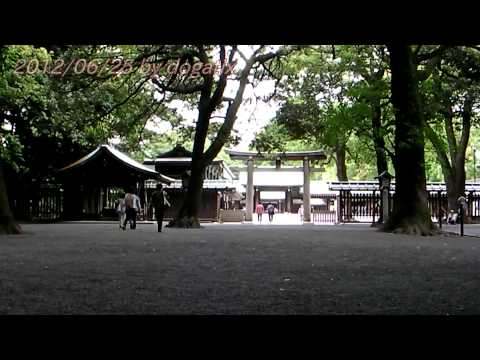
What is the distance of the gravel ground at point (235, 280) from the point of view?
5.91 metres

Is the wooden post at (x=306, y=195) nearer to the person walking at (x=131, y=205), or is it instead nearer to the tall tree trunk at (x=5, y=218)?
the person walking at (x=131, y=205)

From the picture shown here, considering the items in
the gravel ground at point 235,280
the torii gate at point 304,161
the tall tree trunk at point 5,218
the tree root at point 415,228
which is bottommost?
the gravel ground at point 235,280

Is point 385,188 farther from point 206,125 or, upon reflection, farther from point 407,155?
point 206,125

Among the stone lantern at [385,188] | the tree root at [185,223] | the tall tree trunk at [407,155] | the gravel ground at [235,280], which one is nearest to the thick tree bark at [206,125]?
the tree root at [185,223]

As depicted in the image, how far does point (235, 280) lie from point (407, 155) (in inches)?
552

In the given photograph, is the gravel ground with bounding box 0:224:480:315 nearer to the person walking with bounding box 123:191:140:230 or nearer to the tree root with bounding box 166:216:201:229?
the person walking with bounding box 123:191:140:230

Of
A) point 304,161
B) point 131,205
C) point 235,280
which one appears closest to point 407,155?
point 131,205

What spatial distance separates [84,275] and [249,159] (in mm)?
32447

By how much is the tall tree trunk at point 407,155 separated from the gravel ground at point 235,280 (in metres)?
6.28

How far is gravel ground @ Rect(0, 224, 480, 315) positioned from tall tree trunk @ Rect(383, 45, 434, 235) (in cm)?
628

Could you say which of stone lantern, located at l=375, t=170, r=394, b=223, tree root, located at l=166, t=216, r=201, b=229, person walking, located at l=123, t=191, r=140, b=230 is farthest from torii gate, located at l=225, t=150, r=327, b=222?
person walking, located at l=123, t=191, r=140, b=230
